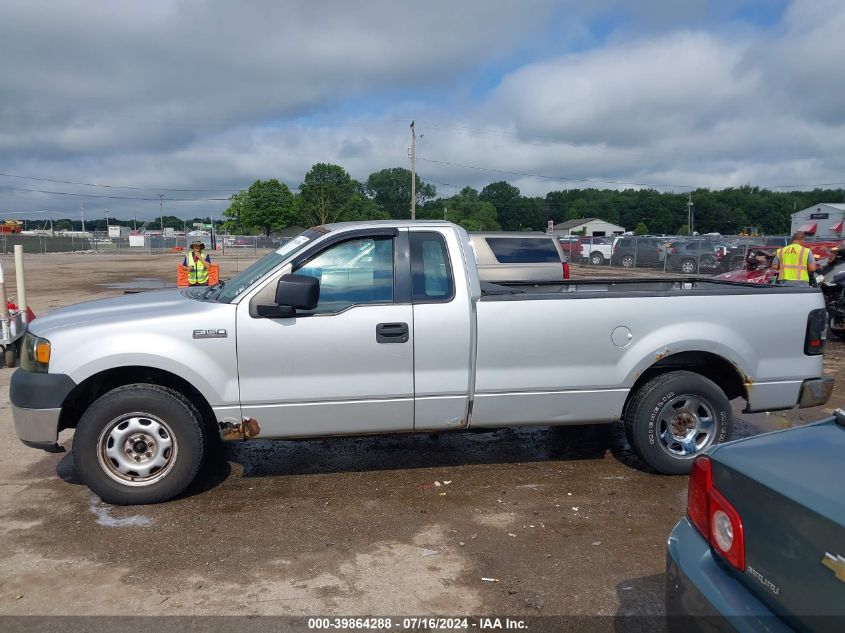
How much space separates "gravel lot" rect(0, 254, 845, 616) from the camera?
348cm

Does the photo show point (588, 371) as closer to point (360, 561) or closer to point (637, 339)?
point (637, 339)

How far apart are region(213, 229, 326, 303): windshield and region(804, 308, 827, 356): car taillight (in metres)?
3.69

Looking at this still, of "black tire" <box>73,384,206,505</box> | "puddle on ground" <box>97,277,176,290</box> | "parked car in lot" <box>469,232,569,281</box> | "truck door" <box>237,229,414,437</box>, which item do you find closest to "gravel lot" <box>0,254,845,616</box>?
"black tire" <box>73,384,206,505</box>

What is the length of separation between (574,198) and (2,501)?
388 ft

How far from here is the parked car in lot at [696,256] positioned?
28547mm

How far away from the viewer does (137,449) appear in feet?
14.8

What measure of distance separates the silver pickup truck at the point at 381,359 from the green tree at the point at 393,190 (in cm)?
7699

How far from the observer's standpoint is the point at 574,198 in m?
117

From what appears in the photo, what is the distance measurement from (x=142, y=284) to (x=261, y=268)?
2170 centimetres

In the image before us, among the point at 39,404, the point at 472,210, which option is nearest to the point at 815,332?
the point at 39,404

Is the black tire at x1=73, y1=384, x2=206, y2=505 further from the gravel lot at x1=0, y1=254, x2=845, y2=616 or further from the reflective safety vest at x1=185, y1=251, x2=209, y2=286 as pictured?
the reflective safety vest at x1=185, y1=251, x2=209, y2=286

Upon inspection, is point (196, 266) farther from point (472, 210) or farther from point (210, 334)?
point (472, 210)

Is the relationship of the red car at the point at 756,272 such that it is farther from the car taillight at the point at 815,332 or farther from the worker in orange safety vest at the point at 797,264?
the car taillight at the point at 815,332

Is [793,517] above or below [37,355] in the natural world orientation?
below
